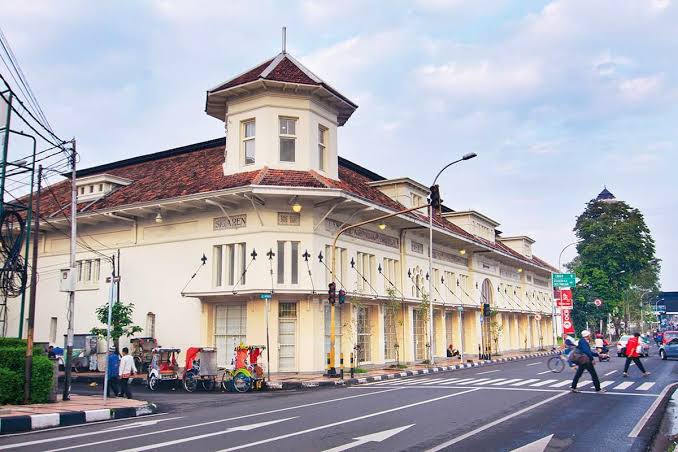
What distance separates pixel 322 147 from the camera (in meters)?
28.0

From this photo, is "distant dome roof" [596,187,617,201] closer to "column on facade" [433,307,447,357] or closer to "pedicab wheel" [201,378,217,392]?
"column on facade" [433,307,447,357]

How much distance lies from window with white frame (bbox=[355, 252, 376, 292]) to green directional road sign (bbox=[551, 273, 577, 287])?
2175 cm

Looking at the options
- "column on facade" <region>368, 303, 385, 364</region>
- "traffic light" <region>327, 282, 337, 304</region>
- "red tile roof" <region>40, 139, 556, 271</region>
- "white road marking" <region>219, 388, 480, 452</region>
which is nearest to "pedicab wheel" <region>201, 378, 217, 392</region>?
"traffic light" <region>327, 282, 337, 304</region>

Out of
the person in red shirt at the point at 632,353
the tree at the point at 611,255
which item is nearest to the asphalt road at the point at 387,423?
the person in red shirt at the point at 632,353

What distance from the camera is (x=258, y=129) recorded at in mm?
26453

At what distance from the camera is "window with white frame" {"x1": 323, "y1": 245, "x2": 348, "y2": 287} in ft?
85.6

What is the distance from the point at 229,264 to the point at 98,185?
11239 millimetres

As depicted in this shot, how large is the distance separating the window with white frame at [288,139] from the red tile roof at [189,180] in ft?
3.34

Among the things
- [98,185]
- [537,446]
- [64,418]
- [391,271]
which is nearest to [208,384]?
[64,418]

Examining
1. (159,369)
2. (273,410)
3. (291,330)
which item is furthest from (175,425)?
(291,330)

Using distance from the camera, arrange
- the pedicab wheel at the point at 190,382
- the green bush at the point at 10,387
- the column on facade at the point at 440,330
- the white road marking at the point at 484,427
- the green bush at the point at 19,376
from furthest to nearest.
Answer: the column on facade at the point at 440,330, the pedicab wheel at the point at 190,382, the green bush at the point at 19,376, the green bush at the point at 10,387, the white road marking at the point at 484,427

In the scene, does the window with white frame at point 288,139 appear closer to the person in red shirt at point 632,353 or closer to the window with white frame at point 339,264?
the window with white frame at point 339,264

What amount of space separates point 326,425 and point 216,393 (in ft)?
32.8

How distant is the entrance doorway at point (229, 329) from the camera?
25.8 m
